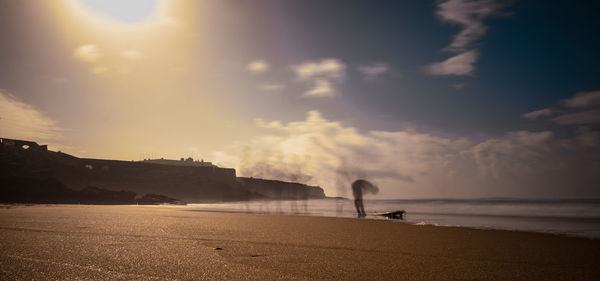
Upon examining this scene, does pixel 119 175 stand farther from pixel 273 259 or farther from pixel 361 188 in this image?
pixel 273 259

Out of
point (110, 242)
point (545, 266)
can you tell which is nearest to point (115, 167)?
point (110, 242)

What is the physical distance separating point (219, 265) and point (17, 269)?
8.63 feet

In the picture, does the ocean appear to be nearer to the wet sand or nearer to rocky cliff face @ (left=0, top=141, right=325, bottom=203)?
the wet sand

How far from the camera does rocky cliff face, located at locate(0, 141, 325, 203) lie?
180 feet

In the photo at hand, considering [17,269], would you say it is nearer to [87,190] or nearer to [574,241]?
[574,241]

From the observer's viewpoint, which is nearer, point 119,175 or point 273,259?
point 273,259

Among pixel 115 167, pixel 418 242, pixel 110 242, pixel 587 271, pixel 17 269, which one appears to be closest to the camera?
pixel 17 269

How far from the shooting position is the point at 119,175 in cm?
7919

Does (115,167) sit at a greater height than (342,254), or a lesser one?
greater

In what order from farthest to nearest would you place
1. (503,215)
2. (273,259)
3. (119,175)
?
(119,175) → (503,215) → (273,259)

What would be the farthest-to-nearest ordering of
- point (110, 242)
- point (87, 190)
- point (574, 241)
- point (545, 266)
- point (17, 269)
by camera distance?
point (87, 190) < point (574, 241) < point (110, 242) < point (545, 266) < point (17, 269)

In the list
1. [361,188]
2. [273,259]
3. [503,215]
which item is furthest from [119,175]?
[273,259]

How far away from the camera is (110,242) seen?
686 centimetres

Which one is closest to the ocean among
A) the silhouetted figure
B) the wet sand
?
the silhouetted figure
